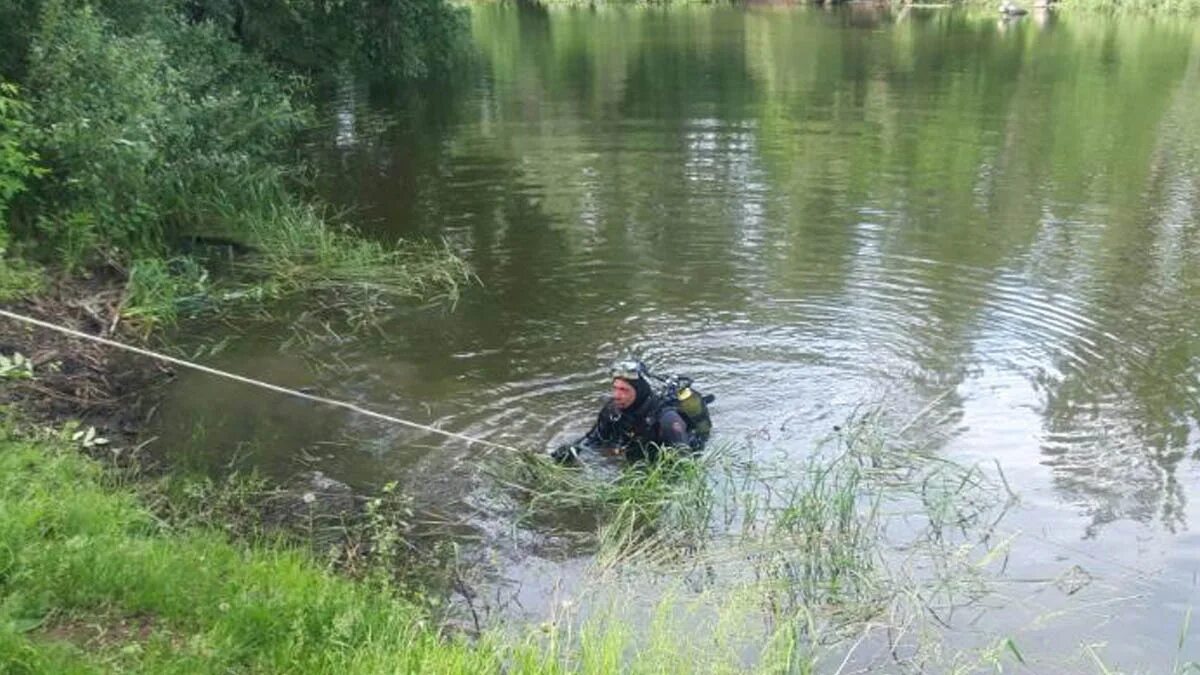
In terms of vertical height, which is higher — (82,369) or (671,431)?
(82,369)

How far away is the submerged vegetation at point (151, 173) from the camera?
9.96m

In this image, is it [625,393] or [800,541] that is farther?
[625,393]

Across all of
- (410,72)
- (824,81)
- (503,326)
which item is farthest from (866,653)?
(824,81)

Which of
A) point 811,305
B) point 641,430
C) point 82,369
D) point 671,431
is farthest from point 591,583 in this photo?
point 811,305

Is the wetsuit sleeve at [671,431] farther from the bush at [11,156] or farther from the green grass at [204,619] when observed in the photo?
the bush at [11,156]

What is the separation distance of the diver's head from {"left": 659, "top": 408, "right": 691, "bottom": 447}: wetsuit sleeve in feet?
0.75

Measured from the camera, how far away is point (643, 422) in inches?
310

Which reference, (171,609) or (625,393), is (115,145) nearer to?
(625,393)

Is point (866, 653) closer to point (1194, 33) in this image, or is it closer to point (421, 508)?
point (421, 508)

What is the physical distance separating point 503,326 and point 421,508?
12.7 ft

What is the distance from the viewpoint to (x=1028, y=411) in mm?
8984

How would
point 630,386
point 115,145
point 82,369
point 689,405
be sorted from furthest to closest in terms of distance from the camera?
point 115,145
point 82,369
point 689,405
point 630,386

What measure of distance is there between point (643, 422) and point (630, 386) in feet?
0.90

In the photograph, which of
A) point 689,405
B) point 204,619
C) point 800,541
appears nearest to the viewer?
point 204,619
